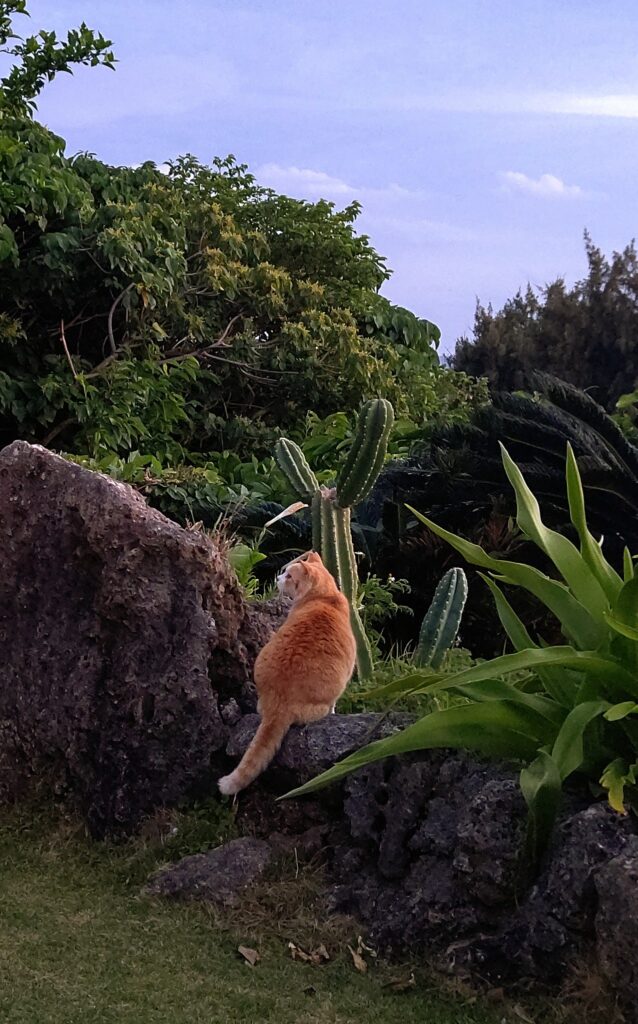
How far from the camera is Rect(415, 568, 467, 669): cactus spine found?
5.90m

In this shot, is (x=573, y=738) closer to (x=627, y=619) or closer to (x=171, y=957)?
(x=627, y=619)

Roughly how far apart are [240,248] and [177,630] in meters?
10.0

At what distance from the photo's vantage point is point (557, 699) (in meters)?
→ 4.35

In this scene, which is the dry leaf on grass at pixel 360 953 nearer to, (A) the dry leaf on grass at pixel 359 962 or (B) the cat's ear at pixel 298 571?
(A) the dry leaf on grass at pixel 359 962

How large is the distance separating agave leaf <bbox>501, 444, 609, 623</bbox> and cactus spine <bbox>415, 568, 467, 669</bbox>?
144 cm

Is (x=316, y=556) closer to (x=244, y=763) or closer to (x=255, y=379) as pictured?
(x=244, y=763)

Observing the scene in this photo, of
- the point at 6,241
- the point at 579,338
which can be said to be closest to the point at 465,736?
the point at 6,241

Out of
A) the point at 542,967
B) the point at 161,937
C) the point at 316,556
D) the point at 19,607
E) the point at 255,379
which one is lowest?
the point at 161,937

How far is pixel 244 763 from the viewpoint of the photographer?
15.0ft

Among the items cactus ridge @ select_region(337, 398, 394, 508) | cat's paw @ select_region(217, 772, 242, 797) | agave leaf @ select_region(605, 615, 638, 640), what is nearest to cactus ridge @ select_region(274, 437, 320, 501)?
cactus ridge @ select_region(337, 398, 394, 508)

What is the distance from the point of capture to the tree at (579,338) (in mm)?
26297

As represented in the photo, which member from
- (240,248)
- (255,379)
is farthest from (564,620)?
(240,248)

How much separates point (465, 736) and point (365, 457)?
214 centimetres

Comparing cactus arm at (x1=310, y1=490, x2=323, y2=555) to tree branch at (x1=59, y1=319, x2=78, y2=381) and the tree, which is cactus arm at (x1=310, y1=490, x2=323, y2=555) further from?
the tree
